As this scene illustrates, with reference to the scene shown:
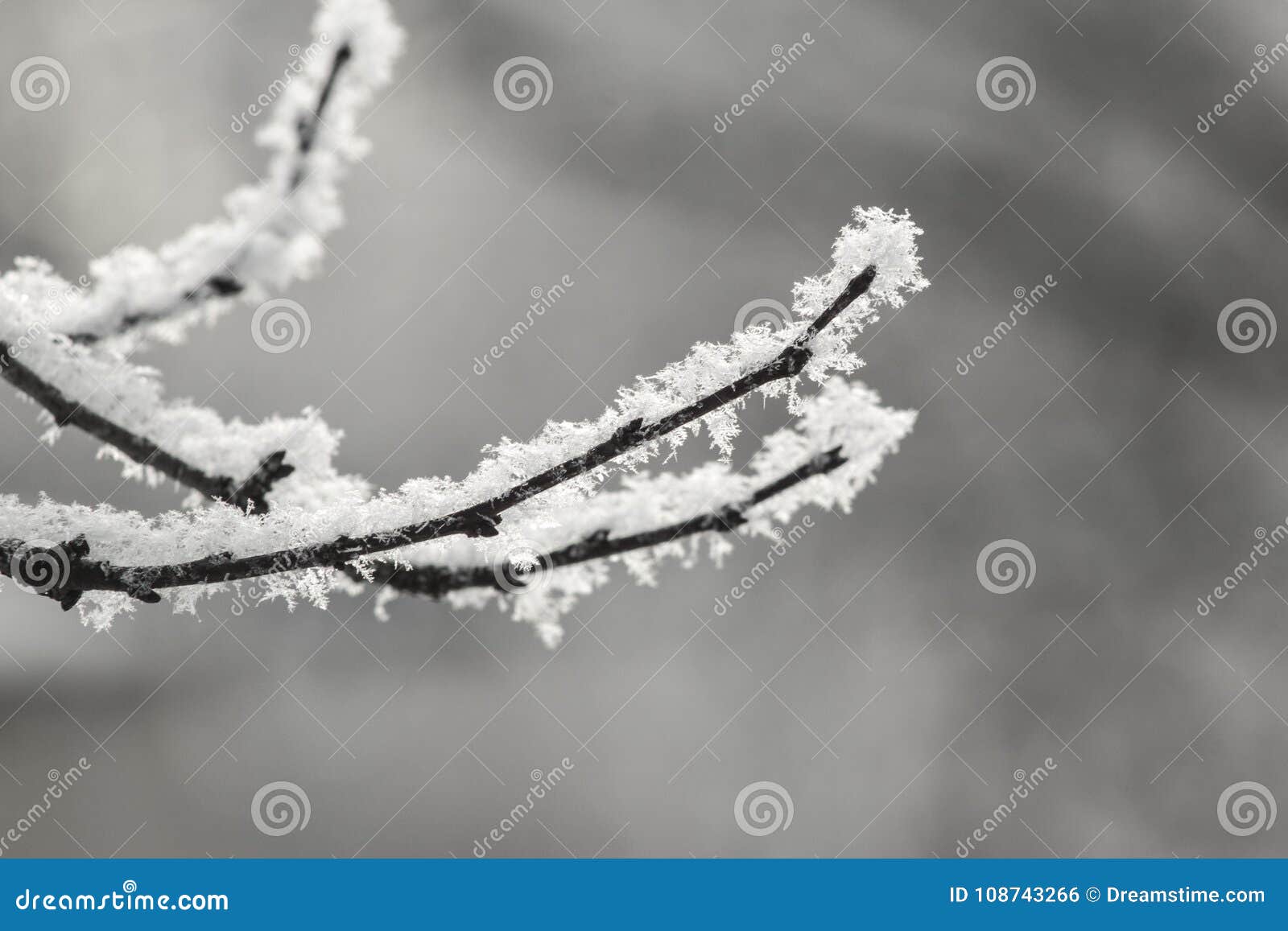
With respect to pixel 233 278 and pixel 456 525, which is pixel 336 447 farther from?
pixel 456 525

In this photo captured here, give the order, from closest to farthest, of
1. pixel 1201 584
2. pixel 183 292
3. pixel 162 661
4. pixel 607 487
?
A: pixel 183 292, pixel 607 487, pixel 162 661, pixel 1201 584

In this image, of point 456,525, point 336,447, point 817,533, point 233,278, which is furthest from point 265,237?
point 817,533

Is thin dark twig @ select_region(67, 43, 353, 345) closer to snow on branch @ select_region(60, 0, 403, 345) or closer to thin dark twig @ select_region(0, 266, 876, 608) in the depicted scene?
snow on branch @ select_region(60, 0, 403, 345)

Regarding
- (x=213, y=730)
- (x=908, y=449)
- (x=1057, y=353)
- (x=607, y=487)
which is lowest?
(x=607, y=487)

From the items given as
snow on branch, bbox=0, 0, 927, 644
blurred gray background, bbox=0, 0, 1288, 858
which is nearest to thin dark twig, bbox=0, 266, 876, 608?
snow on branch, bbox=0, 0, 927, 644

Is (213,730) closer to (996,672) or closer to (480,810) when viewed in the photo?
(480,810)

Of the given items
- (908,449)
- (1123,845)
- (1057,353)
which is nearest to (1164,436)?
(1057,353)

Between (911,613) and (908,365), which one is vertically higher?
(908,365)

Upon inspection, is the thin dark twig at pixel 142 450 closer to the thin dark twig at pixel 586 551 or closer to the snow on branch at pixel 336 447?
the snow on branch at pixel 336 447
